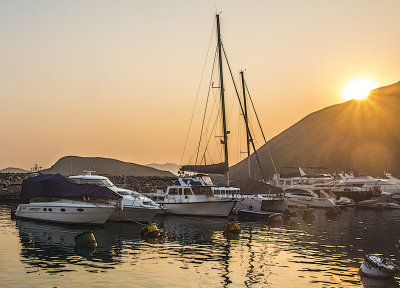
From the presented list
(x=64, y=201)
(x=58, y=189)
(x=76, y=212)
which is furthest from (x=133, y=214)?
(x=58, y=189)

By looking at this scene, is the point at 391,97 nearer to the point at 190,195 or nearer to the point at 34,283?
the point at 190,195

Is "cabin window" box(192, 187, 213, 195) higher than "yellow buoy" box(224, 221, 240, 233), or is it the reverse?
"cabin window" box(192, 187, 213, 195)

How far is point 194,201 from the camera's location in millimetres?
49500

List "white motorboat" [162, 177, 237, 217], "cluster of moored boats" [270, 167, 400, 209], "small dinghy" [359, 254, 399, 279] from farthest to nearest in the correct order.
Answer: "cluster of moored boats" [270, 167, 400, 209], "white motorboat" [162, 177, 237, 217], "small dinghy" [359, 254, 399, 279]

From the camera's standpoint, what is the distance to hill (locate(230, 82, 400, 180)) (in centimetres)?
16138

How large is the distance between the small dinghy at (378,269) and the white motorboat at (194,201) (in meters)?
26.2

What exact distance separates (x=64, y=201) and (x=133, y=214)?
19.8ft

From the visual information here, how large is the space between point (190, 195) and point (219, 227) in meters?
9.07

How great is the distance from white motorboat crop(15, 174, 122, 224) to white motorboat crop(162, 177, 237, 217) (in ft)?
32.5

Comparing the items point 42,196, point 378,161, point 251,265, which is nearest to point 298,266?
point 251,265

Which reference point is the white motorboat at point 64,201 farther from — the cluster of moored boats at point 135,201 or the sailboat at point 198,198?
the sailboat at point 198,198

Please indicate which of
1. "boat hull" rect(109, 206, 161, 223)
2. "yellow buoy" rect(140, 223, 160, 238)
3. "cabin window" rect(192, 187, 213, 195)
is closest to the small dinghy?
"yellow buoy" rect(140, 223, 160, 238)

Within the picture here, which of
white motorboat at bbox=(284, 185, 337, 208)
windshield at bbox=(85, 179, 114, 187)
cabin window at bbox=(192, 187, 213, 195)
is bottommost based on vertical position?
white motorboat at bbox=(284, 185, 337, 208)

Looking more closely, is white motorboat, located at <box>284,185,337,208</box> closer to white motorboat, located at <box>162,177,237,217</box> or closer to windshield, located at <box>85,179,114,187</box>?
white motorboat, located at <box>162,177,237,217</box>
